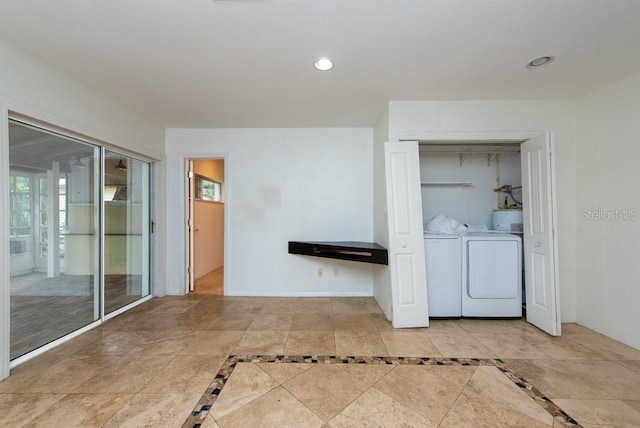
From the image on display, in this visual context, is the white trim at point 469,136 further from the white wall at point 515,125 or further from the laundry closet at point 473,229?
the laundry closet at point 473,229

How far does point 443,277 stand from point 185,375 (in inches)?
107

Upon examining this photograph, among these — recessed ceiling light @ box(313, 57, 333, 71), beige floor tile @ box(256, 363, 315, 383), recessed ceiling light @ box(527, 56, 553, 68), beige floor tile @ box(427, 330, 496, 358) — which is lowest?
beige floor tile @ box(427, 330, 496, 358)

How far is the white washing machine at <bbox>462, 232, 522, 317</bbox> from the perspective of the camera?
9.44 feet

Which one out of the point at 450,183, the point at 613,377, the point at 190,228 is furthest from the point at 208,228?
the point at 613,377

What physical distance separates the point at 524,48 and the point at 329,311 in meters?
3.16

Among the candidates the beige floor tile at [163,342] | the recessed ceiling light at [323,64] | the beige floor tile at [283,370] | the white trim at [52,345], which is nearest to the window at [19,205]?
Answer: the white trim at [52,345]

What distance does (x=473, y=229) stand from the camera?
131 inches

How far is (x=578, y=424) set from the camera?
146 cm

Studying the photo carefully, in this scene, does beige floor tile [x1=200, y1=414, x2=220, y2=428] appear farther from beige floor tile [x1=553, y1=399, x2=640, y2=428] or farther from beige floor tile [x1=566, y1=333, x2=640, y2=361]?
beige floor tile [x1=566, y1=333, x2=640, y2=361]

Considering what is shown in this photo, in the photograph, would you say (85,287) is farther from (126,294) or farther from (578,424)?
(578,424)

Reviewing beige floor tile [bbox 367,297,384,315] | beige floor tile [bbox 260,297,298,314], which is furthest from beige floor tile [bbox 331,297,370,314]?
beige floor tile [bbox 260,297,298,314]

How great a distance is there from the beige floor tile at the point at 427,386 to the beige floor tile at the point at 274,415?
551mm

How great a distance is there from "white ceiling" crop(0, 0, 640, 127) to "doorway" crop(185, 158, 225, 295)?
5.50 ft

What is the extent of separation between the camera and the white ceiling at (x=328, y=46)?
1572 millimetres
